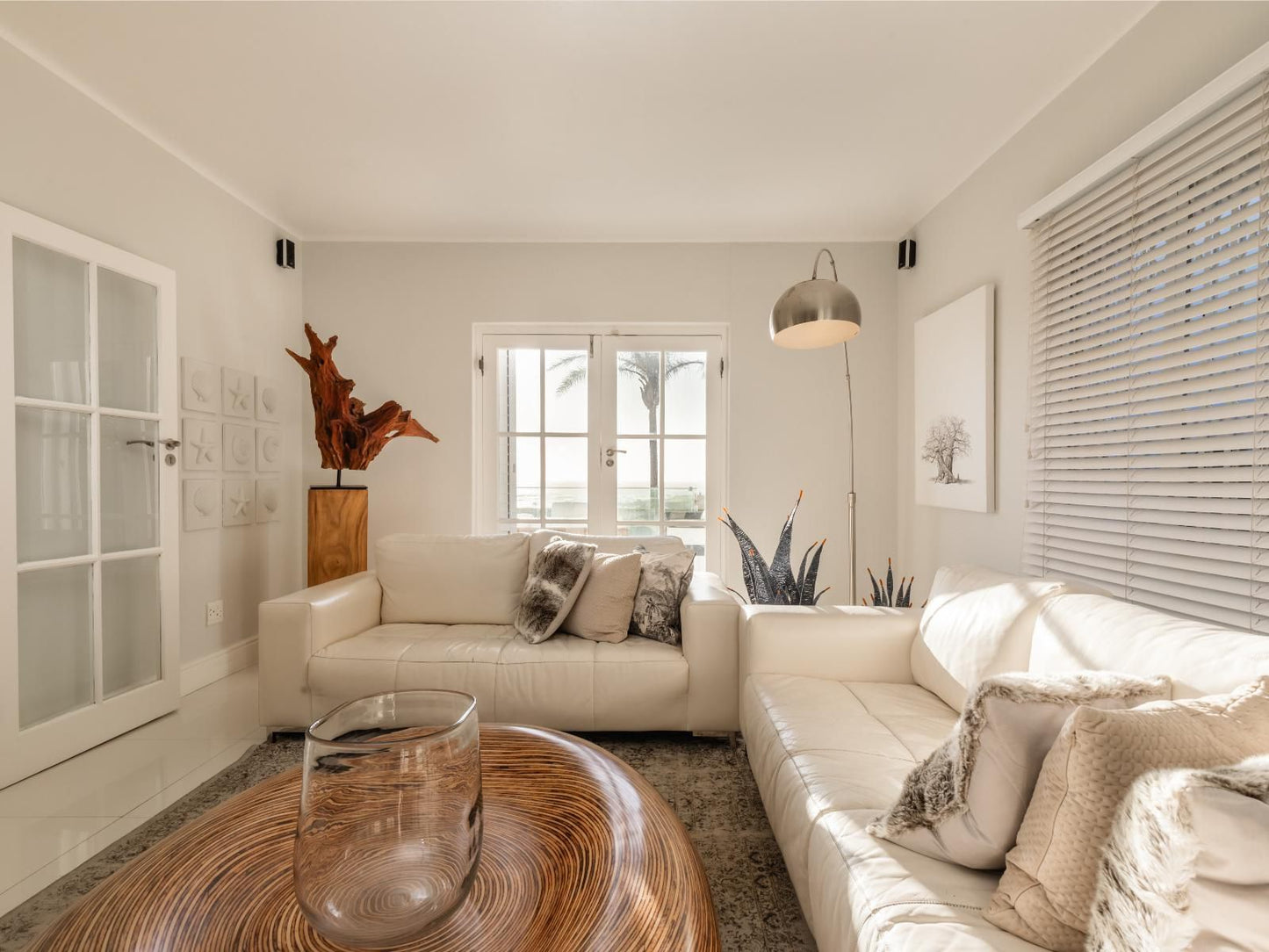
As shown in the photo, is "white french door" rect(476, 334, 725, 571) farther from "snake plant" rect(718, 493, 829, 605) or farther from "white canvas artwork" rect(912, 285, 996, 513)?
"white canvas artwork" rect(912, 285, 996, 513)

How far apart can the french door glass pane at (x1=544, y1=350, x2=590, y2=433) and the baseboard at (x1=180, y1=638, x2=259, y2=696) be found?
200cm

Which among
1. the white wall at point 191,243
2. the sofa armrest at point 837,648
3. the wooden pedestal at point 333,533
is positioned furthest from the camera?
the wooden pedestal at point 333,533

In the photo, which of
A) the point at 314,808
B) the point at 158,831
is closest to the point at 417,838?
the point at 314,808

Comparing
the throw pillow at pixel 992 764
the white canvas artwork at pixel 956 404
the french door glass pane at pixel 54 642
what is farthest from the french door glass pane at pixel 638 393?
the throw pillow at pixel 992 764

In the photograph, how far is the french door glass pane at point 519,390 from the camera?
382cm

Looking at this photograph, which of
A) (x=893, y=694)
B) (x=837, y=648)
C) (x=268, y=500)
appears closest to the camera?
(x=893, y=694)

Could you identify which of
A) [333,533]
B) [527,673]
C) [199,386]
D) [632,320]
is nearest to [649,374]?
[632,320]

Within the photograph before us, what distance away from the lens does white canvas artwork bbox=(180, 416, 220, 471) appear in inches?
112

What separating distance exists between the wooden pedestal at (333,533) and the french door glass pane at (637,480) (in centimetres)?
147

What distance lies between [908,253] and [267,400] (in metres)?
3.66

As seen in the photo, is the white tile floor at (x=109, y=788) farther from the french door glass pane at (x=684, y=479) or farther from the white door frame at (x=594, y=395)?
the french door glass pane at (x=684, y=479)

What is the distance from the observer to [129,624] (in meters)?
2.54

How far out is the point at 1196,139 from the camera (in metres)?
1.71

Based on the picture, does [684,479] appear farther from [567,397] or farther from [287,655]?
[287,655]
